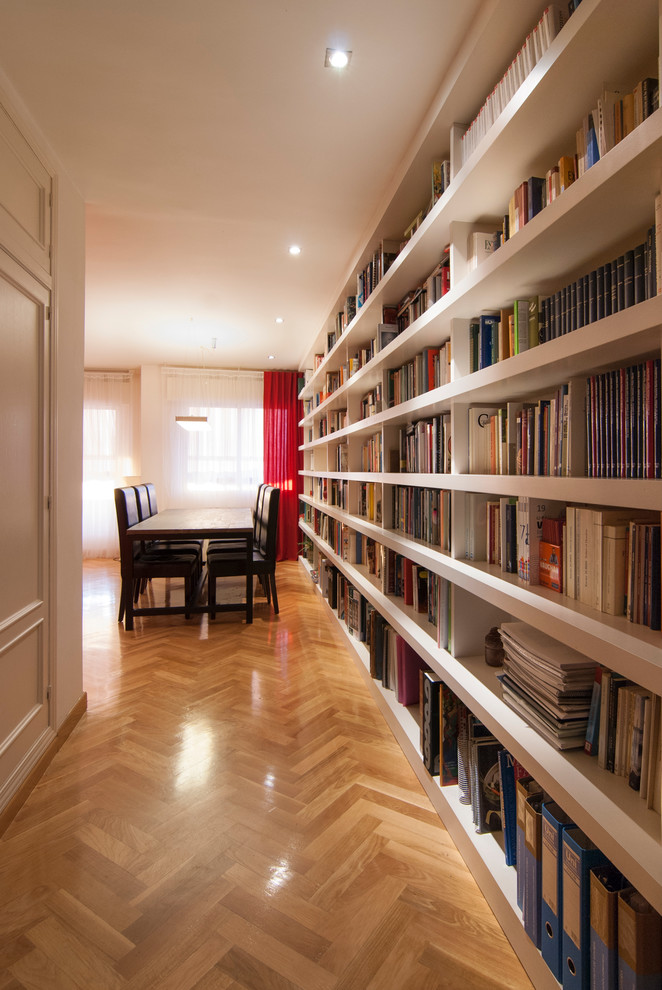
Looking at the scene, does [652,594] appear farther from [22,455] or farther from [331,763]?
[22,455]

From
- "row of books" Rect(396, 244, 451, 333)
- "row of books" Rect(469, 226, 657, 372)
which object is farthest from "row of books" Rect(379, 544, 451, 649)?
"row of books" Rect(396, 244, 451, 333)

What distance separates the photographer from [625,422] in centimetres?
97

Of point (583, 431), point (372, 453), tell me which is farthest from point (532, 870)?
point (372, 453)

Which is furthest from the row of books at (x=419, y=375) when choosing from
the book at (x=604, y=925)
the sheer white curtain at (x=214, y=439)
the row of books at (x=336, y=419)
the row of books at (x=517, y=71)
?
the sheer white curtain at (x=214, y=439)

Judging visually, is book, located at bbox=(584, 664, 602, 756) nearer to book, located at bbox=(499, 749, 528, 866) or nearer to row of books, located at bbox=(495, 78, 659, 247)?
book, located at bbox=(499, 749, 528, 866)

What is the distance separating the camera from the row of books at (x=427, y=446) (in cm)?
191

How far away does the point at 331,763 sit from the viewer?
193cm

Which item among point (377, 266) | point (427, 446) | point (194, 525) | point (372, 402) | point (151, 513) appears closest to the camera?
point (427, 446)

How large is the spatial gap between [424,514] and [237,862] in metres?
1.39

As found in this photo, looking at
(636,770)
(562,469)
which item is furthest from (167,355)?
(636,770)

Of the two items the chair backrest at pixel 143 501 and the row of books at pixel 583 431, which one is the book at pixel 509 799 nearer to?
the row of books at pixel 583 431

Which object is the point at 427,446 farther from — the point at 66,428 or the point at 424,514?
the point at 66,428

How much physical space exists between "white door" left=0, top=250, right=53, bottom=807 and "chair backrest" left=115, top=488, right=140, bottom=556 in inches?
63.1

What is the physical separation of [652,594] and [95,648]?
3.29 metres
